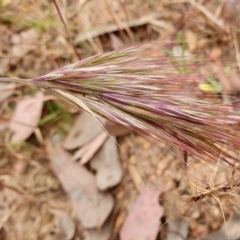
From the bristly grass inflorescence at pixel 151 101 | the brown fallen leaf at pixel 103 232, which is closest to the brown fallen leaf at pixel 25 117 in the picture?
the brown fallen leaf at pixel 103 232

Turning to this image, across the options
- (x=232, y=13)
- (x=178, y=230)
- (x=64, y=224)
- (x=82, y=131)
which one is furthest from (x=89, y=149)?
(x=232, y=13)

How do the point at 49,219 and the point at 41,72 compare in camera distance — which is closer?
the point at 49,219

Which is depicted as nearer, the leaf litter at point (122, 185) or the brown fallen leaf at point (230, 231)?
the brown fallen leaf at point (230, 231)

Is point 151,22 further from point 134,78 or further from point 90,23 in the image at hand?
point 134,78

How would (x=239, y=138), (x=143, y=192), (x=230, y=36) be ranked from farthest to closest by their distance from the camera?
(x=230, y=36), (x=143, y=192), (x=239, y=138)

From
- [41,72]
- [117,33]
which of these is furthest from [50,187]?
[117,33]

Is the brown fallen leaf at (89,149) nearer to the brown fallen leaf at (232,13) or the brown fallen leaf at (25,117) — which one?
the brown fallen leaf at (25,117)
